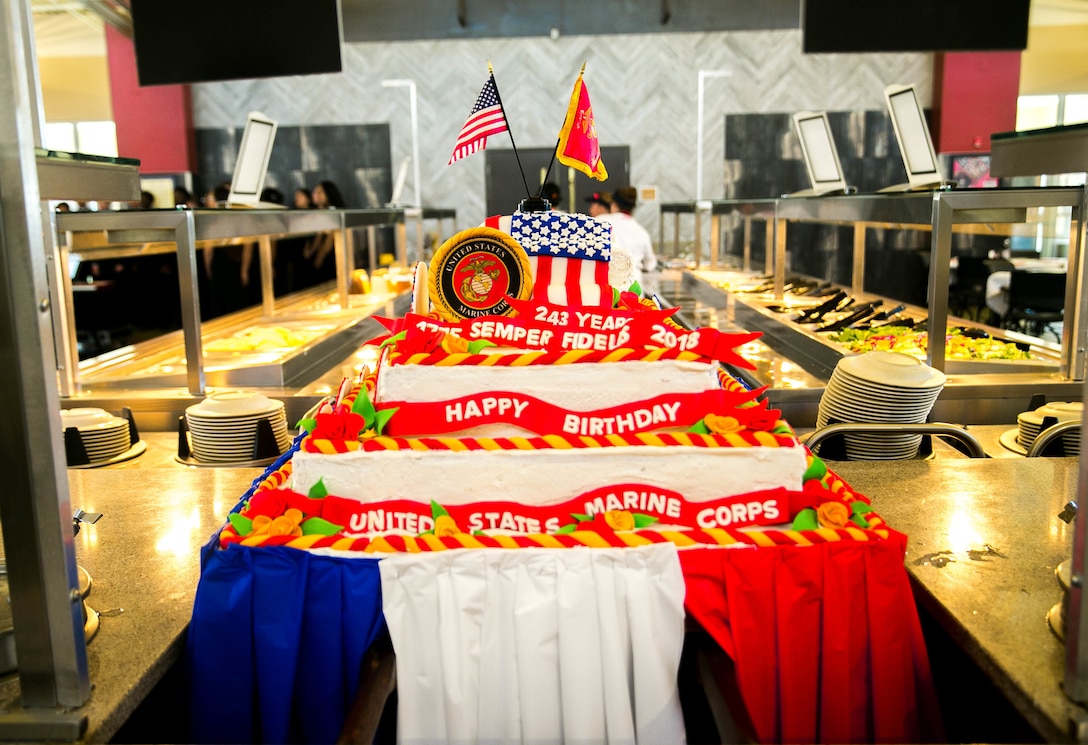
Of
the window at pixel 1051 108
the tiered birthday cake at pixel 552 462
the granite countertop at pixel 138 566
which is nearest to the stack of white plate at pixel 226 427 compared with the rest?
the granite countertop at pixel 138 566

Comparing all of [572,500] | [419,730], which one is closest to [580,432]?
[572,500]

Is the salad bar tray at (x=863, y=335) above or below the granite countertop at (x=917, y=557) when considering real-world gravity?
above

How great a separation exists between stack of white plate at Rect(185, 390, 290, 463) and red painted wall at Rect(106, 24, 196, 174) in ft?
33.8

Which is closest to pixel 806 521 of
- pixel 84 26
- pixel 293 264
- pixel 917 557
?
pixel 917 557

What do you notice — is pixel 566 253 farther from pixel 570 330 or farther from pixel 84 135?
pixel 84 135

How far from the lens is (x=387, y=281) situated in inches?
259

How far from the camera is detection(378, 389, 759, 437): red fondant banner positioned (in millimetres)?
1875

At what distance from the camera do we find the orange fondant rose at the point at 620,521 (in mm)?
1729

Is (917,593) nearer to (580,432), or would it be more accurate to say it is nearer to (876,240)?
(580,432)

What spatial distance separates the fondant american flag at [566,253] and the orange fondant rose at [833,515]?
1.01 m

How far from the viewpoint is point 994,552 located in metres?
1.94

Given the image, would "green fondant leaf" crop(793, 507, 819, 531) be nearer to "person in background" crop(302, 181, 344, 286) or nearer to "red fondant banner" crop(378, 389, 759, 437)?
"red fondant banner" crop(378, 389, 759, 437)

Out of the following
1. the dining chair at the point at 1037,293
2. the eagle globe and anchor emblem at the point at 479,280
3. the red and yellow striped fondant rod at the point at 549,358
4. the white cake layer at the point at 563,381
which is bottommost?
the dining chair at the point at 1037,293

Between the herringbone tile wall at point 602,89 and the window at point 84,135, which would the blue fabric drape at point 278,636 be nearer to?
the herringbone tile wall at point 602,89
